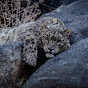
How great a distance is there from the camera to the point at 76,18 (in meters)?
3.44

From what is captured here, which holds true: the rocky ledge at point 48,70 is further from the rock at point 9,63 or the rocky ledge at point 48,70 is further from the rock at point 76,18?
the rock at point 76,18

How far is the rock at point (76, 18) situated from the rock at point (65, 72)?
825 mm

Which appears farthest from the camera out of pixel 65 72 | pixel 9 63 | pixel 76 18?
pixel 76 18

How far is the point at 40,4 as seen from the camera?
585cm

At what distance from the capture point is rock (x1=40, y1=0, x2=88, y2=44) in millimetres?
2868

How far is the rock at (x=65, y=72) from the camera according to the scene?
5.61 ft

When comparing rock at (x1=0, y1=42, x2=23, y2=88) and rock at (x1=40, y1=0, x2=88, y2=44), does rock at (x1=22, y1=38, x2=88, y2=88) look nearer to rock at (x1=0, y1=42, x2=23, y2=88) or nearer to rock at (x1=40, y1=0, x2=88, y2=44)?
rock at (x1=0, y1=42, x2=23, y2=88)

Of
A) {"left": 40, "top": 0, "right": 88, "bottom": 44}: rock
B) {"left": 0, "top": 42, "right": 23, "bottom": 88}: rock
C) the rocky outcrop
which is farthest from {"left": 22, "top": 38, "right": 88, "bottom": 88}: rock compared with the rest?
{"left": 40, "top": 0, "right": 88, "bottom": 44}: rock

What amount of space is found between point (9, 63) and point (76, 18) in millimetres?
1976

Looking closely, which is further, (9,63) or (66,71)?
(9,63)

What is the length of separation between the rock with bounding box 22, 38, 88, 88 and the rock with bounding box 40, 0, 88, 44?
32.5 inches

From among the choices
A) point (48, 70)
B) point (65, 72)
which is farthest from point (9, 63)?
point (65, 72)

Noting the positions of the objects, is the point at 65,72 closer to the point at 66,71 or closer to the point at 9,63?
the point at 66,71

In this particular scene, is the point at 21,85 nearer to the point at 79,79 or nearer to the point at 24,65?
the point at 24,65
